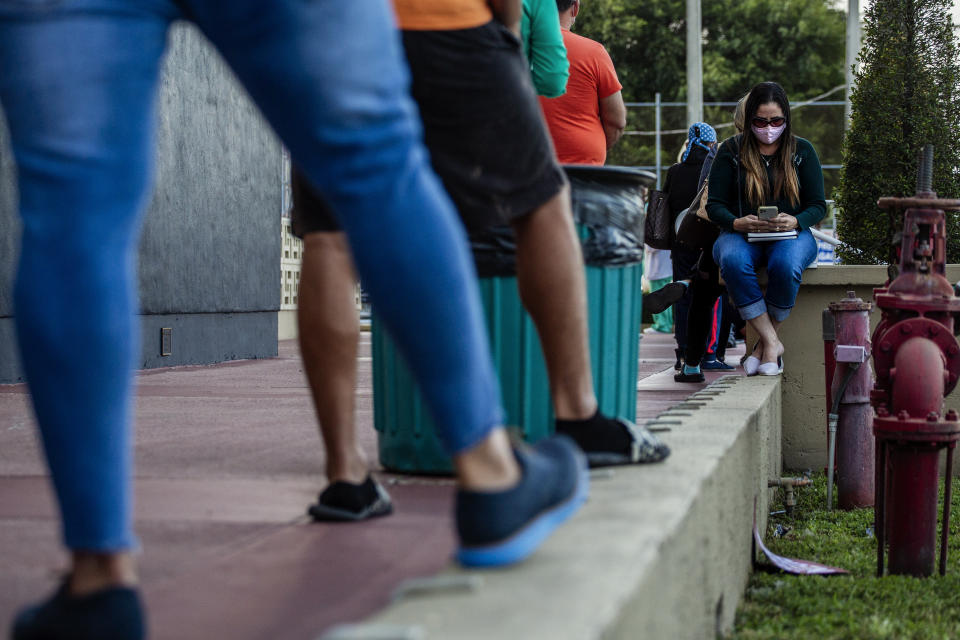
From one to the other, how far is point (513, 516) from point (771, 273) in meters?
5.28

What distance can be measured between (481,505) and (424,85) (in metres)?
1.24

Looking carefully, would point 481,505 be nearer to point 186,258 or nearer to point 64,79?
point 64,79

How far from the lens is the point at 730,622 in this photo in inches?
130

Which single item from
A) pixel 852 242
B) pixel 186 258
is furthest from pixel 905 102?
pixel 186 258

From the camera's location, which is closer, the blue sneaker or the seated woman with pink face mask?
the blue sneaker

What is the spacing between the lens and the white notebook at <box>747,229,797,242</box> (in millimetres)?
6668

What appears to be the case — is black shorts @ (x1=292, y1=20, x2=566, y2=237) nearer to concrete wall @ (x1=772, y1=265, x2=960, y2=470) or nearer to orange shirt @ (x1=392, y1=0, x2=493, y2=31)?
orange shirt @ (x1=392, y1=0, x2=493, y2=31)

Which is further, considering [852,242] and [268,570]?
[852,242]

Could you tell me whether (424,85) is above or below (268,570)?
above

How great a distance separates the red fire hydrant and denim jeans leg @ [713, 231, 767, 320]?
2477 millimetres

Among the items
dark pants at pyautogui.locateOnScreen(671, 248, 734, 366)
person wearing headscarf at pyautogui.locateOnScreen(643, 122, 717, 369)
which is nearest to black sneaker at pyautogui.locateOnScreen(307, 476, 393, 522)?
dark pants at pyautogui.locateOnScreen(671, 248, 734, 366)

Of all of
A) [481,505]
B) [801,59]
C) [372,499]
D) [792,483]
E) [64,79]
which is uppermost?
[801,59]

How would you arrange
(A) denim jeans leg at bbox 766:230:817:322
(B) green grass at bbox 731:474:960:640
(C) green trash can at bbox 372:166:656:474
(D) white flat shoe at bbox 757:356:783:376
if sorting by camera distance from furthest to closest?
1. (A) denim jeans leg at bbox 766:230:817:322
2. (D) white flat shoe at bbox 757:356:783:376
3. (B) green grass at bbox 731:474:960:640
4. (C) green trash can at bbox 372:166:656:474

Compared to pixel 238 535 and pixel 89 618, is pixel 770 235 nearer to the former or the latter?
pixel 238 535
